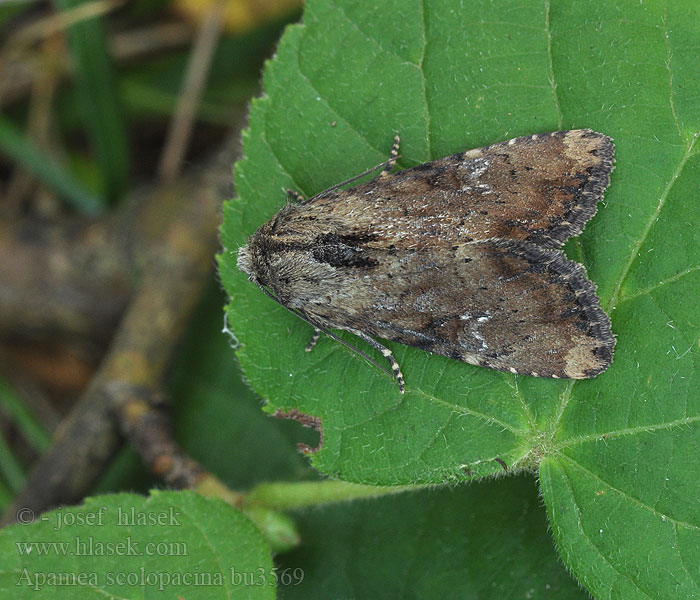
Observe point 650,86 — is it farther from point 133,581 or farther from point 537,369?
point 133,581

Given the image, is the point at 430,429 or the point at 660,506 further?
the point at 430,429

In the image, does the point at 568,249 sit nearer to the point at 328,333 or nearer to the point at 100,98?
the point at 328,333

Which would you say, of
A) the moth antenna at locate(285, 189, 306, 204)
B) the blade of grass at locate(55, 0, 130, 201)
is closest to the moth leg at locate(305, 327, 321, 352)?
the moth antenna at locate(285, 189, 306, 204)

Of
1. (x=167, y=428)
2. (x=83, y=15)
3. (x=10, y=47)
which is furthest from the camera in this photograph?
(x=10, y=47)

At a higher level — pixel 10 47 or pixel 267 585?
pixel 10 47

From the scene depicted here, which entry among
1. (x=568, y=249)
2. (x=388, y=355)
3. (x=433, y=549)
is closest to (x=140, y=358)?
(x=388, y=355)

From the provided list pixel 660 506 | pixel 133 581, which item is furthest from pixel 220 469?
pixel 660 506
